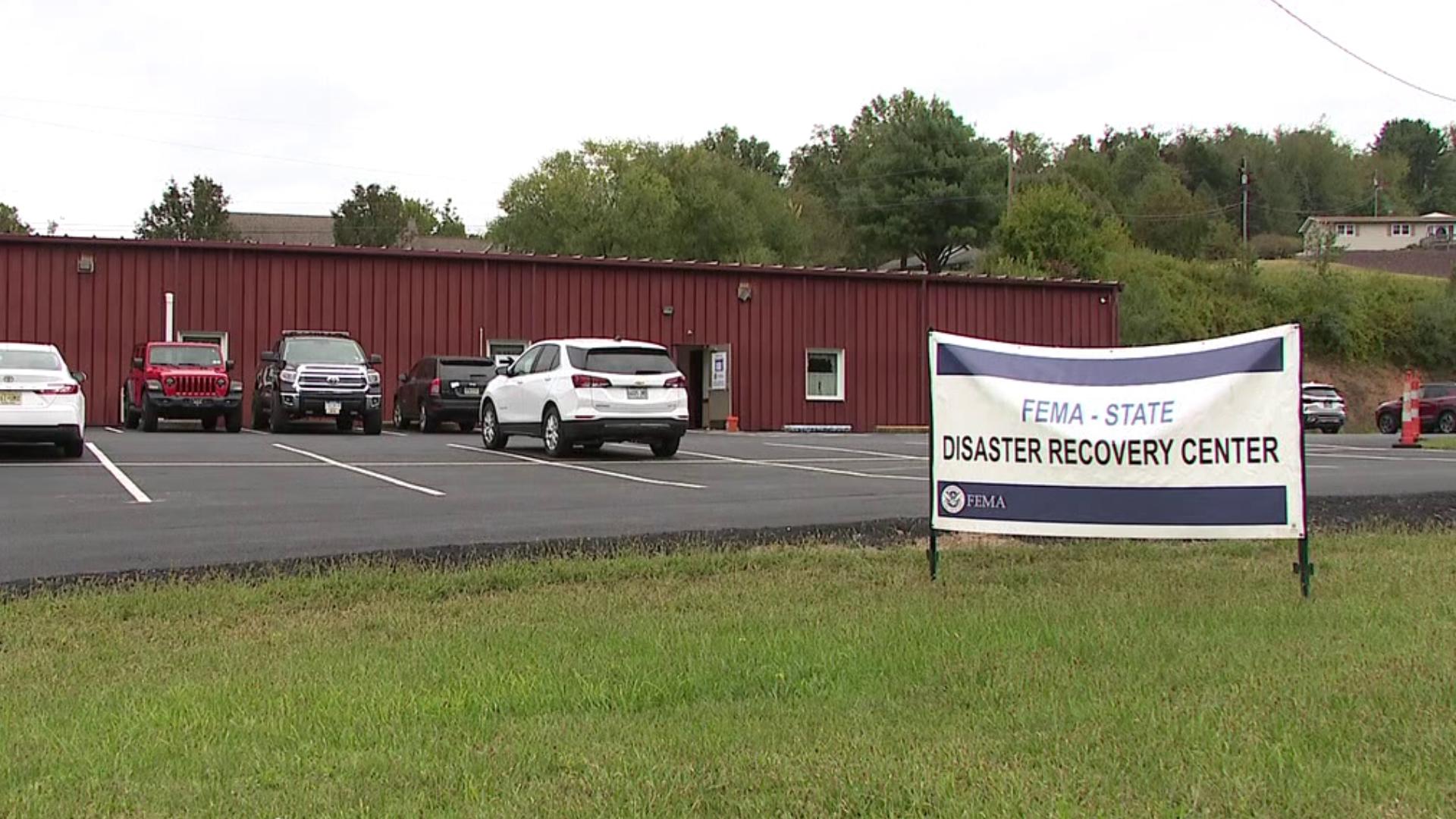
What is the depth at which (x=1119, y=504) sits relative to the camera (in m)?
8.04

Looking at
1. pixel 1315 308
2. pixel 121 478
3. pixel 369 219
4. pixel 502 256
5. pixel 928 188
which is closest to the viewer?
pixel 121 478

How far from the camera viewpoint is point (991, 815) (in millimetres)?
3945

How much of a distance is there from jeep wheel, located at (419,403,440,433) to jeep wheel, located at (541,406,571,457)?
9641mm

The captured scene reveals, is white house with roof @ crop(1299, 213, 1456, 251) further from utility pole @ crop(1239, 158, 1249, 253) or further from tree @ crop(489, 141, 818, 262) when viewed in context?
tree @ crop(489, 141, 818, 262)

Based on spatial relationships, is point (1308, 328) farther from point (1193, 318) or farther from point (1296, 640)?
point (1296, 640)

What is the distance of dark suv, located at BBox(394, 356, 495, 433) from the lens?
28.2 m

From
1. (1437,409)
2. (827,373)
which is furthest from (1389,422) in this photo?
(827,373)

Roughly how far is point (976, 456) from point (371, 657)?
3849 mm

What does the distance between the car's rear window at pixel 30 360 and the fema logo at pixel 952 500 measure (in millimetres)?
13375

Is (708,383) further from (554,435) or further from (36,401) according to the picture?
(36,401)

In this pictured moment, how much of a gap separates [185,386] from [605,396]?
10.8m

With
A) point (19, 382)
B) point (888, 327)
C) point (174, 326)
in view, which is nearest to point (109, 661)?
point (19, 382)

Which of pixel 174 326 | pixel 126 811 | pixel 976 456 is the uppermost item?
pixel 174 326

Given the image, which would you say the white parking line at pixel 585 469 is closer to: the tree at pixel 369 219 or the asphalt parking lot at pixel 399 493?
the asphalt parking lot at pixel 399 493
